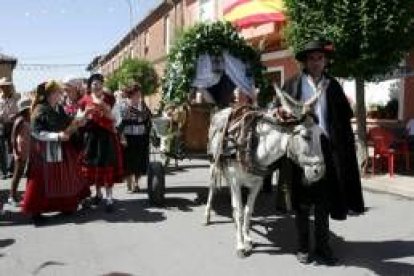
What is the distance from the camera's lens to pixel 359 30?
1359 cm

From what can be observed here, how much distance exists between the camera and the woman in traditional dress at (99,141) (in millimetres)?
10664

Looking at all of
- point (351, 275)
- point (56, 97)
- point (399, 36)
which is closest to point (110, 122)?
point (56, 97)

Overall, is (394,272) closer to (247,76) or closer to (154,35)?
(247,76)

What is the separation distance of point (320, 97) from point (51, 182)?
423 centimetres

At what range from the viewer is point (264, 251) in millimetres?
8250

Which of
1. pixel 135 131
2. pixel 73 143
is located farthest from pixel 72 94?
pixel 73 143

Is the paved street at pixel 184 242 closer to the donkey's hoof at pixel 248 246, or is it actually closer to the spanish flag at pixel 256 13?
the donkey's hoof at pixel 248 246

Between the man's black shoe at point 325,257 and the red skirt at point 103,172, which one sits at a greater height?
the red skirt at point 103,172

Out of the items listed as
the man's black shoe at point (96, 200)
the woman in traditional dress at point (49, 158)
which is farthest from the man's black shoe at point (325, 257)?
the man's black shoe at point (96, 200)

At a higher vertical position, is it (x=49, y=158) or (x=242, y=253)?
(x=49, y=158)

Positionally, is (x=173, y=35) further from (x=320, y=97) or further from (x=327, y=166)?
(x=327, y=166)

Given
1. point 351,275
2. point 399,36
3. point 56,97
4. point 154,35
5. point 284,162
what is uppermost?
point 154,35

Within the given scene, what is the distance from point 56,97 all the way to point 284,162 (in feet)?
11.9

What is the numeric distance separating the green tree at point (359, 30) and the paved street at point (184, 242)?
312cm
